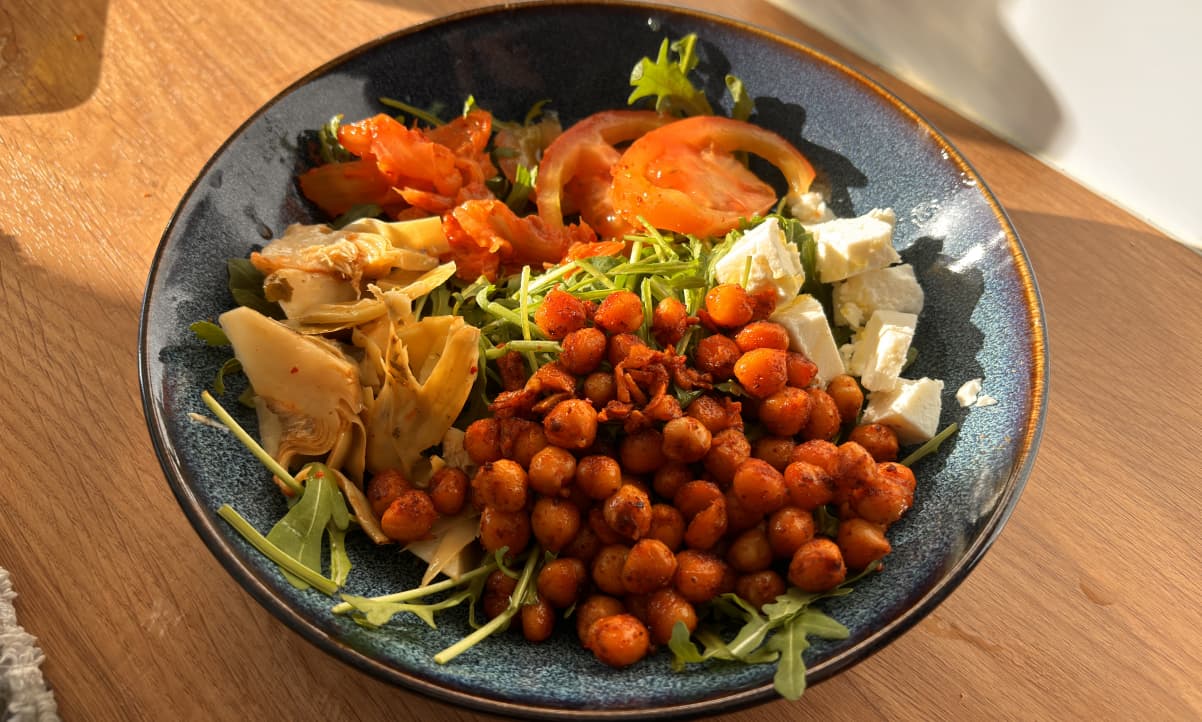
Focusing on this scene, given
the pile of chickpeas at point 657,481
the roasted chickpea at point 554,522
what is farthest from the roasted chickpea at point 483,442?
the roasted chickpea at point 554,522

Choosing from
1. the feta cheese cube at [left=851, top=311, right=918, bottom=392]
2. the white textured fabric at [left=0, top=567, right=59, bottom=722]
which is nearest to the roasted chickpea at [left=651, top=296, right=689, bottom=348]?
the feta cheese cube at [left=851, top=311, right=918, bottom=392]

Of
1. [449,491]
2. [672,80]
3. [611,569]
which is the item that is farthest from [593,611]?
[672,80]

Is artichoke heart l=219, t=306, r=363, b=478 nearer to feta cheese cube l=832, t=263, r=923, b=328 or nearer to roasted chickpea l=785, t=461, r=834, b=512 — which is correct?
roasted chickpea l=785, t=461, r=834, b=512

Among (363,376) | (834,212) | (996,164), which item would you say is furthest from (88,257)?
(996,164)

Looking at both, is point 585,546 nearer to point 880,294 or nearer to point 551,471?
point 551,471

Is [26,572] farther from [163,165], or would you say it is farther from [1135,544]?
[1135,544]
